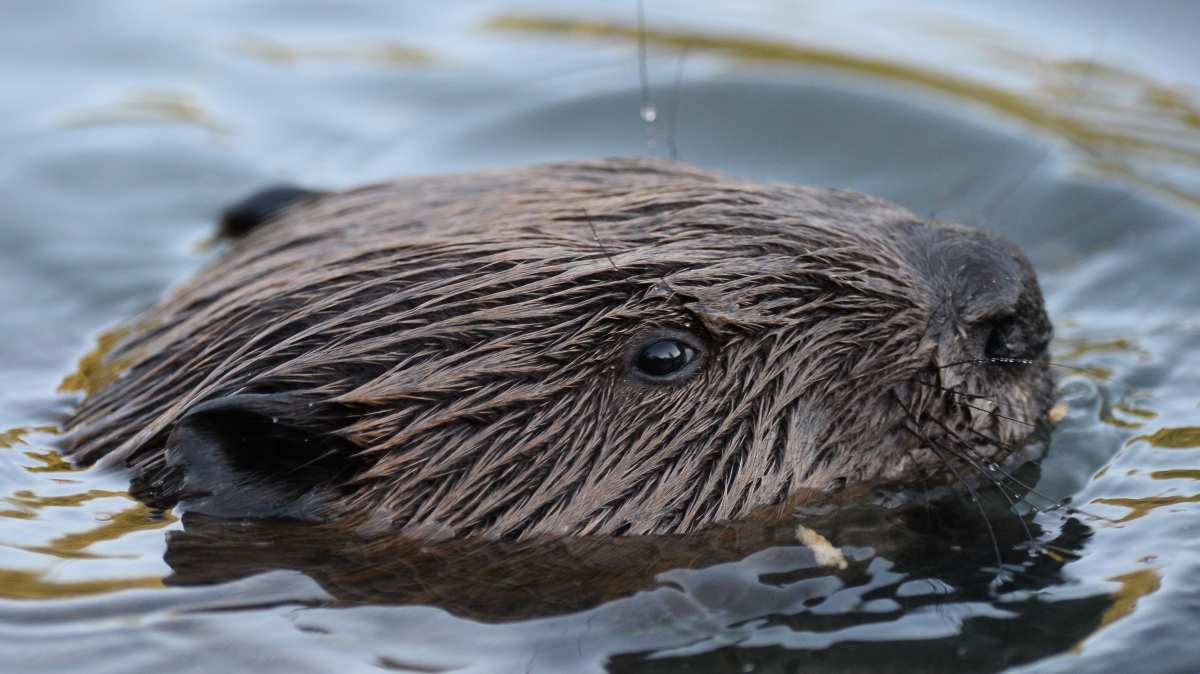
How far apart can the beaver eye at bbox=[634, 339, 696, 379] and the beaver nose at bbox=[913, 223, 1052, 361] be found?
788mm

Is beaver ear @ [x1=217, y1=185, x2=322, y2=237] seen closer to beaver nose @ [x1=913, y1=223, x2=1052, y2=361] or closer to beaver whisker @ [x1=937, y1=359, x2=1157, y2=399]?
beaver nose @ [x1=913, y1=223, x2=1052, y2=361]

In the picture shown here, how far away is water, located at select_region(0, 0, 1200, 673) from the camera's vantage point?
9.61 ft

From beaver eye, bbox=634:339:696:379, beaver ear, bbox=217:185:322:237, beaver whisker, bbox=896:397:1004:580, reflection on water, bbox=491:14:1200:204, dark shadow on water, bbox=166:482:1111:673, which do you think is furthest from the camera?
reflection on water, bbox=491:14:1200:204

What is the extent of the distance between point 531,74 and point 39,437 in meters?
4.42

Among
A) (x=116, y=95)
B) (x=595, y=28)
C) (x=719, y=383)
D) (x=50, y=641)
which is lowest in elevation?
(x=50, y=641)

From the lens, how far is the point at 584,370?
3.19 meters

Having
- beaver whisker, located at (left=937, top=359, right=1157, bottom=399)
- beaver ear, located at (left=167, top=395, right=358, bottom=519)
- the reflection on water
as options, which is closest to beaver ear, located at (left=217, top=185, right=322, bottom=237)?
beaver ear, located at (left=167, top=395, right=358, bottom=519)

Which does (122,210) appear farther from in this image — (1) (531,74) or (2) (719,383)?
(2) (719,383)

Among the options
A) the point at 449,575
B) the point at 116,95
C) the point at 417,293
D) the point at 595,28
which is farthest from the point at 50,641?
the point at 595,28

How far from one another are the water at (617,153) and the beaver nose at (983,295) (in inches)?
13.6

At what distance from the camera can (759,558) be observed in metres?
3.17

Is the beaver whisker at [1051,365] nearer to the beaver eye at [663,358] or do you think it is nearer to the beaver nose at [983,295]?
the beaver nose at [983,295]

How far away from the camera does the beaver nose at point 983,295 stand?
11.4ft

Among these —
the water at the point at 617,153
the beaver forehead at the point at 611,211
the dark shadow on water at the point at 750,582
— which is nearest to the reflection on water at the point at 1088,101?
the water at the point at 617,153
